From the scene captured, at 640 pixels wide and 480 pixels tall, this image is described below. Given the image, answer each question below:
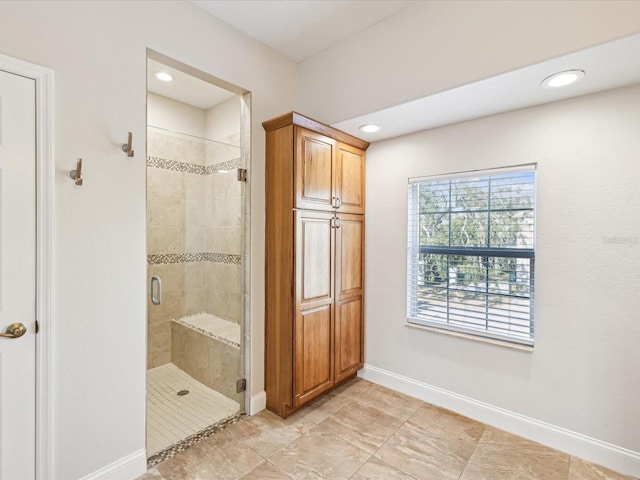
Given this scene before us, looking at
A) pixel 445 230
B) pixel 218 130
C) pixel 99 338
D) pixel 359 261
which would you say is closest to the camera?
pixel 99 338


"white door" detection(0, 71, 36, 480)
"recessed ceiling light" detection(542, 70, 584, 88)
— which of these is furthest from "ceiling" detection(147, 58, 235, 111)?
"recessed ceiling light" detection(542, 70, 584, 88)

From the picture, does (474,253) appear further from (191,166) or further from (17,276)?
(17,276)

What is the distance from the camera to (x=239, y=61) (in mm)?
2305

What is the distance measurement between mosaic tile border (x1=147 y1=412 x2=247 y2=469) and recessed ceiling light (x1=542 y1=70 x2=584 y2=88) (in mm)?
2968

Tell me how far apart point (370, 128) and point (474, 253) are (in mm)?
1289

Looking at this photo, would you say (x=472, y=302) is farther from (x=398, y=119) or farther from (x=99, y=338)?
(x=99, y=338)

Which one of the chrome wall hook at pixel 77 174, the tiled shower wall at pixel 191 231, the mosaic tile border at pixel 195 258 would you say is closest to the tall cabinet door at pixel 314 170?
the tiled shower wall at pixel 191 231

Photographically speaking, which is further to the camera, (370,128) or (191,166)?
(191,166)

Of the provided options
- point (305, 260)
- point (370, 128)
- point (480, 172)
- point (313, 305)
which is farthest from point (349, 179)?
point (313, 305)

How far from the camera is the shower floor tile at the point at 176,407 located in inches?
84.4

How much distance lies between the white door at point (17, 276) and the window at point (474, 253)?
2456 millimetres

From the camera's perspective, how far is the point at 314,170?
94.5 inches

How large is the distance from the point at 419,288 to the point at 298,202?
130cm

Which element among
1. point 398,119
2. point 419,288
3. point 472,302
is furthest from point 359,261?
point 398,119
